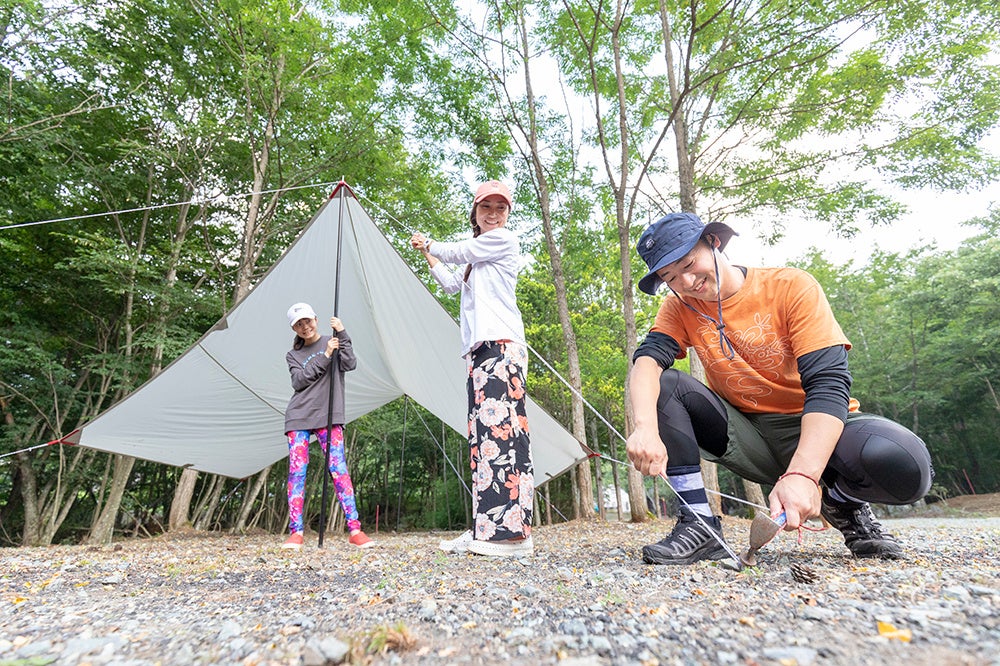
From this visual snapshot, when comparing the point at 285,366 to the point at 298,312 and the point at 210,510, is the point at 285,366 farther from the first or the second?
the point at 210,510

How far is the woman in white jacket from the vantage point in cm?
202

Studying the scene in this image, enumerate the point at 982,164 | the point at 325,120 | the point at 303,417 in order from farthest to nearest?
1. the point at 325,120
2. the point at 982,164
3. the point at 303,417

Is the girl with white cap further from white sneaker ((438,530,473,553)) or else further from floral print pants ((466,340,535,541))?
floral print pants ((466,340,535,541))

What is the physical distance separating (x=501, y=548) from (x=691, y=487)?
0.79 meters

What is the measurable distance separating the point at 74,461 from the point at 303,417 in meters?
5.93

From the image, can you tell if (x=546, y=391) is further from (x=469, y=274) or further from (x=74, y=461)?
(x=469, y=274)

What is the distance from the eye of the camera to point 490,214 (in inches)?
96.0

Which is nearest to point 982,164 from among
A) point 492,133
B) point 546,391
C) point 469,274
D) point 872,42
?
point 872,42

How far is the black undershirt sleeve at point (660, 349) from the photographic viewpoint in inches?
66.8

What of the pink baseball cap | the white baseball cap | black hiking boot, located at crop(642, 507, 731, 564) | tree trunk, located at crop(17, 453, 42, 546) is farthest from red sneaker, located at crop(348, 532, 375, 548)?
tree trunk, located at crop(17, 453, 42, 546)

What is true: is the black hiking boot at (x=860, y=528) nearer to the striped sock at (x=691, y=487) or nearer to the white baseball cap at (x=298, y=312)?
the striped sock at (x=691, y=487)

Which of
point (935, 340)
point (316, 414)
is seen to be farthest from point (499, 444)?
point (935, 340)

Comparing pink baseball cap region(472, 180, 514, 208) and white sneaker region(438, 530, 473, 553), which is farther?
pink baseball cap region(472, 180, 514, 208)

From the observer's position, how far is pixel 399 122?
6594 mm
